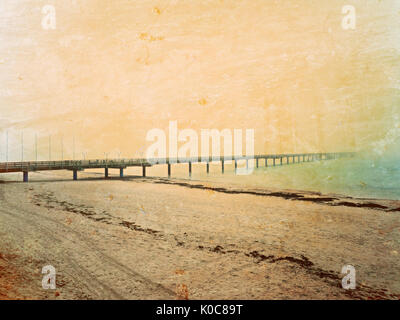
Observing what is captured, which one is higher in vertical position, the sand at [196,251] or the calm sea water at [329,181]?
the sand at [196,251]

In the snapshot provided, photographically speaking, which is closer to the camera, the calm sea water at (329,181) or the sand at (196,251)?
the sand at (196,251)

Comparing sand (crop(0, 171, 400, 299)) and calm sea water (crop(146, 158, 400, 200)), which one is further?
calm sea water (crop(146, 158, 400, 200))

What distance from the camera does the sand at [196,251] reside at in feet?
24.7

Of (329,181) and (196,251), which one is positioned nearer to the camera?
(196,251)

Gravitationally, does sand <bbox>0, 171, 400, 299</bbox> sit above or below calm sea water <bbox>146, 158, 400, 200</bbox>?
above

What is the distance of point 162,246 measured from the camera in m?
11.1

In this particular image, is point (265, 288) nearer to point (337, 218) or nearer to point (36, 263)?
point (36, 263)

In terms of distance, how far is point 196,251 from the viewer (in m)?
10.6

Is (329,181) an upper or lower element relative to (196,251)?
lower

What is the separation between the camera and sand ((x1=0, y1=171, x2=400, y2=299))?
7.54 m
